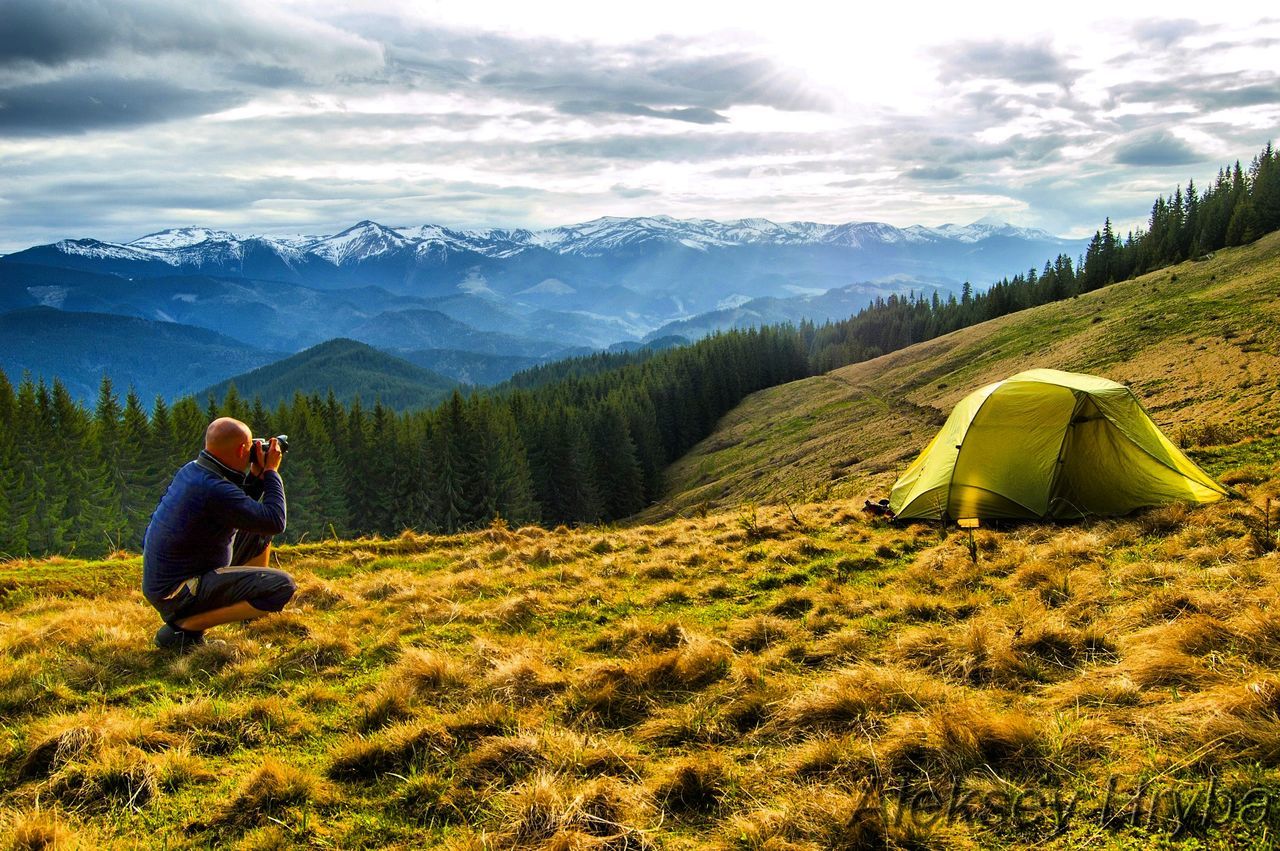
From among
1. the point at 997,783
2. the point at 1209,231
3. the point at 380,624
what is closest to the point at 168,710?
the point at 380,624

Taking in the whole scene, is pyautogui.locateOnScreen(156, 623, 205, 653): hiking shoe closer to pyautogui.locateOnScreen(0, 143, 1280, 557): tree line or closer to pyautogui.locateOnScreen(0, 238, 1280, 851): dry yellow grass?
pyautogui.locateOnScreen(0, 238, 1280, 851): dry yellow grass

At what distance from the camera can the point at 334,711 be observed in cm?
605

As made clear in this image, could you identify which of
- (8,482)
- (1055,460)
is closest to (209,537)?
(1055,460)

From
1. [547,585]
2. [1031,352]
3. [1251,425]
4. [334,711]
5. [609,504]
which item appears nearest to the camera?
[334,711]

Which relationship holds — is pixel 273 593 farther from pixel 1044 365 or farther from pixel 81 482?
pixel 81 482

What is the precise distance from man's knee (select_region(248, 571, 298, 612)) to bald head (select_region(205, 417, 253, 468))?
1660mm

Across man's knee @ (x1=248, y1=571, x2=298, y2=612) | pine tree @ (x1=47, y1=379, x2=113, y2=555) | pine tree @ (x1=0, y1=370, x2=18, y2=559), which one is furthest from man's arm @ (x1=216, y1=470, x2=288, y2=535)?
pine tree @ (x1=47, y1=379, x2=113, y2=555)

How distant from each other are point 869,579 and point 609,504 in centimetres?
7638

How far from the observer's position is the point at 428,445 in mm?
66688

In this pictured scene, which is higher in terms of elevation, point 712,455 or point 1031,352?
point 1031,352

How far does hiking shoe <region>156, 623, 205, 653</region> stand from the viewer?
304 inches

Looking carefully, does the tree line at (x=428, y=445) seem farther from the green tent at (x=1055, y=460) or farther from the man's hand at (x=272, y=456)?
the green tent at (x=1055, y=460)

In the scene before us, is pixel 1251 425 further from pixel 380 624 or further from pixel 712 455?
pixel 712 455

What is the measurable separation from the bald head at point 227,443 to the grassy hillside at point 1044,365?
13.8 m
